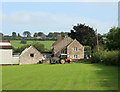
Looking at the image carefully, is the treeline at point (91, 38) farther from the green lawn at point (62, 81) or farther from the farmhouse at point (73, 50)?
the green lawn at point (62, 81)

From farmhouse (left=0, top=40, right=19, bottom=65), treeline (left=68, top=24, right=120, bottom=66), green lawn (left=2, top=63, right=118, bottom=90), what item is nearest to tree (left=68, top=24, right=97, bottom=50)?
treeline (left=68, top=24, right=120, bottom=66)

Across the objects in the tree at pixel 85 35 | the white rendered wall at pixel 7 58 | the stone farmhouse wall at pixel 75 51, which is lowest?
the white rendered wall at pixel 7 58

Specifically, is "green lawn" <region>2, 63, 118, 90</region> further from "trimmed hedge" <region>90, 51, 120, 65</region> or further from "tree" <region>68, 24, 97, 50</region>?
"tree" <region>68, 24, 97, 50</region>

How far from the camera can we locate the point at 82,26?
88.6 metres

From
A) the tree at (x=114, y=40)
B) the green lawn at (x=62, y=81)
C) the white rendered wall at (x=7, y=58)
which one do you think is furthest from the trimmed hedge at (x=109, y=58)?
the white rendered wall at (x=7, y=58)

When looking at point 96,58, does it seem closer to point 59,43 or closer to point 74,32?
point 59,43

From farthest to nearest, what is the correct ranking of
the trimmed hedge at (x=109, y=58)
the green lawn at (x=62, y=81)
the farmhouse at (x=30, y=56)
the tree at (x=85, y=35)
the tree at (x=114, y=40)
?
1. the tree at (x=85, y=35)
2. the farmhouse at (x=30, y=56)
3. the tree at (x=114, y=40)
4. the trimmed hedge at (x=109, y=58)
5. the green lawn at (x=62, y=81)

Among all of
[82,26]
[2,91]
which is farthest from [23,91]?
[82,26]

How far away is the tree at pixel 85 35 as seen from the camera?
84.8 meters

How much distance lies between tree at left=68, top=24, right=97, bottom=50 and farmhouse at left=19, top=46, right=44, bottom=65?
24.9m

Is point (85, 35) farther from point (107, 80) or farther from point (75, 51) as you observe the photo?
point (107, 80)

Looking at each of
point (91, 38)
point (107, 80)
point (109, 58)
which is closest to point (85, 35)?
point (91, 38)

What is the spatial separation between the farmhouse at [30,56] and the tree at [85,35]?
24.9 metres

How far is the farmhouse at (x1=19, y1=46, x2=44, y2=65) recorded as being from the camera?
6297 centimetres
